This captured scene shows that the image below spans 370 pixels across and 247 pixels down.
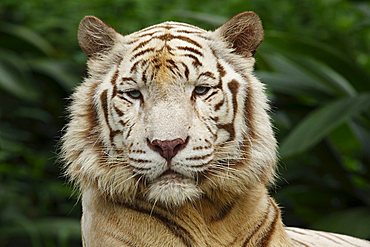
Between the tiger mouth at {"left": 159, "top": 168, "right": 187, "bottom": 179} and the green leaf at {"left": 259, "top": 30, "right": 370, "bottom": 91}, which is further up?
the tiger mouth at {"left": 159, "top": 168, "right": 187, "bottom": 179}

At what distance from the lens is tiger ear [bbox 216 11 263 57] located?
4.20 meters

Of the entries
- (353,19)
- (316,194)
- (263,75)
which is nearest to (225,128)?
(263,75)

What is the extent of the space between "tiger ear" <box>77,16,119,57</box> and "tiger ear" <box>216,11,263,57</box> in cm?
41

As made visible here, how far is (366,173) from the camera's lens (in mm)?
7984

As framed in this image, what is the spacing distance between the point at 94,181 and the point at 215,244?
0.50 meters

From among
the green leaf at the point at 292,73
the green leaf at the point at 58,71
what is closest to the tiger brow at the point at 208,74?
the green leaf at the point at 292,73

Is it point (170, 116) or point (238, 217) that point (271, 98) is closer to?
point (238, 217)

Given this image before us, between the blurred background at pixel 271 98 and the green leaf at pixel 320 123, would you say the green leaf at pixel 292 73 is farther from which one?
the green leaf at pixel 320 123

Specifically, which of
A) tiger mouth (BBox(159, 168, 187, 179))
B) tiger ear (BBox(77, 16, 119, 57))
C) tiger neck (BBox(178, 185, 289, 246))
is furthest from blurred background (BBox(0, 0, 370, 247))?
tiger mouth (BBox(159, 168, 187, 179))

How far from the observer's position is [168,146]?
3.79 m

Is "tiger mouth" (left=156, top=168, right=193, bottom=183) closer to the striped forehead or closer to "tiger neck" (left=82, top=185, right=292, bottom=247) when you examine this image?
"tiger neck" (left=82, top=185, right=292, bottom=247)

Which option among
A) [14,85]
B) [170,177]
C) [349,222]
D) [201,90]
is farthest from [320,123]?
[170,177]

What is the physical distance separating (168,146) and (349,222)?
3780 mm

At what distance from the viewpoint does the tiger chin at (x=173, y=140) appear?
3.88 m
